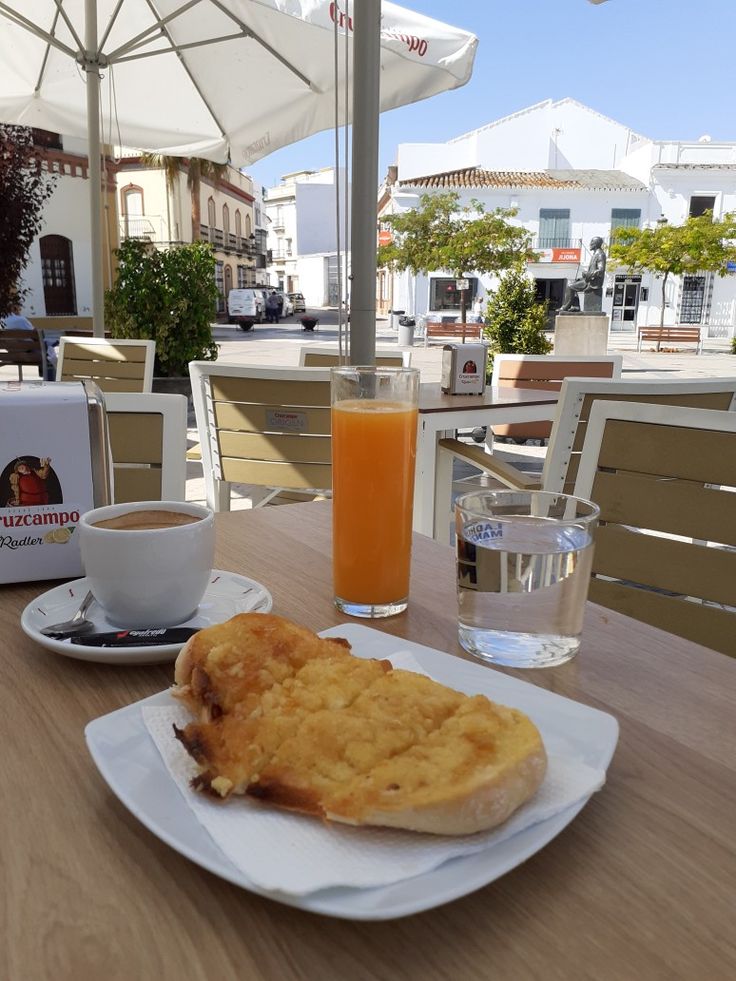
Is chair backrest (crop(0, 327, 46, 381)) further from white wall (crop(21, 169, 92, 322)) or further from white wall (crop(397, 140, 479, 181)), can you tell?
white wall (crop(397, 140, 479, 181))

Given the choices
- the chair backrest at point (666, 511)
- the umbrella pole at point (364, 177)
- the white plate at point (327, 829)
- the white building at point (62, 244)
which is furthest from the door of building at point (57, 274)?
the white plate at point (327, 829)

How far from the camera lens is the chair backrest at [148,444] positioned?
1.42 metres

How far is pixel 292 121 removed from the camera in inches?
175

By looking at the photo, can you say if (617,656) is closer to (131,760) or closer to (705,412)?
(131,760)

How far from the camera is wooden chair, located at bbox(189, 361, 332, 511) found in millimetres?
2309

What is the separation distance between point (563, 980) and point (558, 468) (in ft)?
4.67

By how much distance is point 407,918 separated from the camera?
0.39 m

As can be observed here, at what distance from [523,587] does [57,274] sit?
1766cm

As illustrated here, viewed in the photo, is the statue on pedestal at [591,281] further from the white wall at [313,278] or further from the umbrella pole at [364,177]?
the white wall at [313,278]

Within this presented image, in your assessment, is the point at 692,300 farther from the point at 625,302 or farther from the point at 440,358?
the point at 440,358

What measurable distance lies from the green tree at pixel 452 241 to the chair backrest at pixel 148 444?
14.1 meters

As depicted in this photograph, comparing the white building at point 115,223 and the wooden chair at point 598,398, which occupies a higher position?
the white building at point 115,223

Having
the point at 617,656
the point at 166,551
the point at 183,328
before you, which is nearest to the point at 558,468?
the point at 617,656

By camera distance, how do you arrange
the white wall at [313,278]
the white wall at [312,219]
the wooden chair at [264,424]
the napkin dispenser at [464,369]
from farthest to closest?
the white wall at [312,219], the white wall at [313,278], the napkin dispenser at [464,369], the wooden chair at [264,424]
